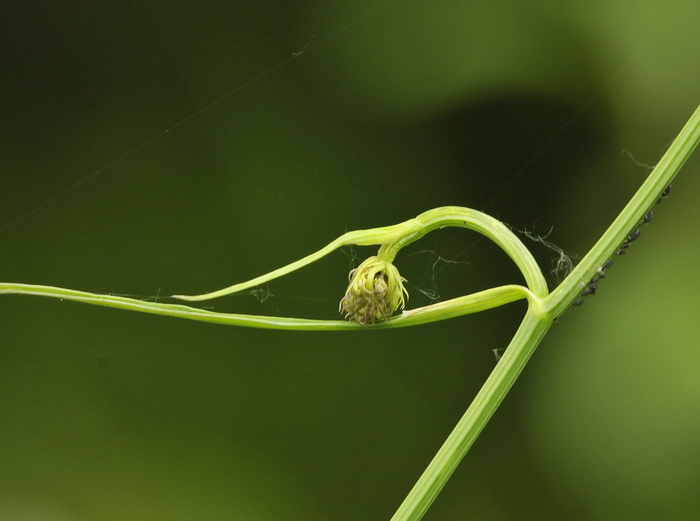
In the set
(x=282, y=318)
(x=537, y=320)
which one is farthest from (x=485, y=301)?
(x=282, y=318)

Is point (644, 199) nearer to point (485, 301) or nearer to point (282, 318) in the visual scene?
point (485, 301)

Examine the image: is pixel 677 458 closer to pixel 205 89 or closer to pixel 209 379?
pixel 209 379

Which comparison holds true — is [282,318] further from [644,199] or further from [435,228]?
[644,199]

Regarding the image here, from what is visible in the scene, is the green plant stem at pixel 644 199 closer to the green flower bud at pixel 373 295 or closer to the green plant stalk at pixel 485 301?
the green plant stalk at pixel 485 301

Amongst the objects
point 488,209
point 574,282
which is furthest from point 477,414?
point 488,209

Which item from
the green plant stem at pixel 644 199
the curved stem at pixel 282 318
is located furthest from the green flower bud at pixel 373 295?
the green plant stem at pixel 644 199

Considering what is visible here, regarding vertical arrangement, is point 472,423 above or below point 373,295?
below

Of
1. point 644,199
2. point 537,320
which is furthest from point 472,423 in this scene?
point 644,199

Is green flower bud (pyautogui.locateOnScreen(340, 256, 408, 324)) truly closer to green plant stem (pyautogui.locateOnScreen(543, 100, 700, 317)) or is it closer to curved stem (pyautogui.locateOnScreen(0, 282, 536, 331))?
curved stem (pyautogui.locateOnScreen(0, 282, 536, 331))

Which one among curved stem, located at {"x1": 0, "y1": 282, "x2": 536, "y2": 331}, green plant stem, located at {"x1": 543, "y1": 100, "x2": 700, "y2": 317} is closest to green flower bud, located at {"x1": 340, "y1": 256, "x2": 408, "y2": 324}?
curved stem, located at {"x1": 0, "y1": 282, "x2": 536, "y2": 331}
